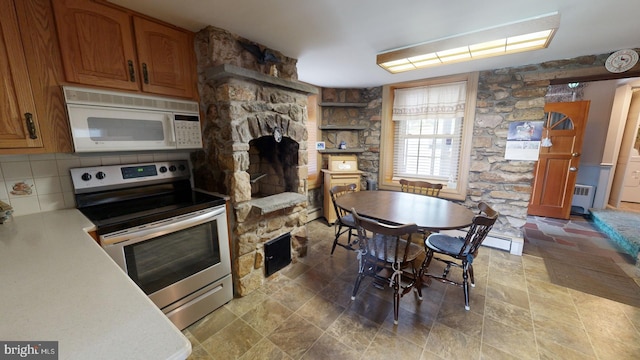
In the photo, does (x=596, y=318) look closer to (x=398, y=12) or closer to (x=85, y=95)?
(x=398, y=12)

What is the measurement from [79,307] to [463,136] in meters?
3.66

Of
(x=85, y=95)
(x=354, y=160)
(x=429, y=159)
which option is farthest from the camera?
(x=354, y=160)

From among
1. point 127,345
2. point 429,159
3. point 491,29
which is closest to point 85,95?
point 127,345

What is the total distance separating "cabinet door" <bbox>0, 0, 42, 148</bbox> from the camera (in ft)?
4.07

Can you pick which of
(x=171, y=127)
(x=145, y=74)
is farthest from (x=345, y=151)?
(x=145, y=74)

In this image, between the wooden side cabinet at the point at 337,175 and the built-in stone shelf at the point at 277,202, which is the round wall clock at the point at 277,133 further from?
the wooden side cabinet at the point at 337,175

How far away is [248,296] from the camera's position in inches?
83.4

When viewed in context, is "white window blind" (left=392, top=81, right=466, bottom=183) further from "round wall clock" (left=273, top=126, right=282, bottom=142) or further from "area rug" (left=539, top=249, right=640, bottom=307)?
"round wall clock" (left=273, top=126, right=282, bottom=142)

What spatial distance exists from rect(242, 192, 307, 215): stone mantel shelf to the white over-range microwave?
71 cm

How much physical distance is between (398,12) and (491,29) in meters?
0.69

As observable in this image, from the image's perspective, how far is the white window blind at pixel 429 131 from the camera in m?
3.20

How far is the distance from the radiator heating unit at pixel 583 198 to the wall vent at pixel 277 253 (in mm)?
5106

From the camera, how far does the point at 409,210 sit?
2.19 metres

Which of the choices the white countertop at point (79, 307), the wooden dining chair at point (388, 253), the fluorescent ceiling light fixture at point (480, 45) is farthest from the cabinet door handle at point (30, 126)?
the fluorescent ceiling light fixture at point (480, 45)
